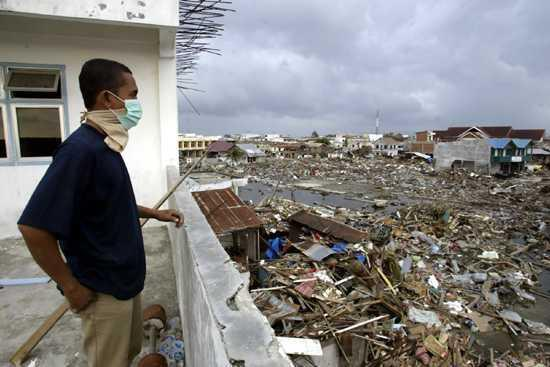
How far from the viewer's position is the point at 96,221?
4.70 feet

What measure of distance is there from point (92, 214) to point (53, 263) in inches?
9.5

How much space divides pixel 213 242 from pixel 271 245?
242 inches

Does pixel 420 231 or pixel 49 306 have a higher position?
pixel 49 306

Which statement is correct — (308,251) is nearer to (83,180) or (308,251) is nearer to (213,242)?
(213,242)

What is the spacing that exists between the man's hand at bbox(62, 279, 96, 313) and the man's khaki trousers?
0.05m

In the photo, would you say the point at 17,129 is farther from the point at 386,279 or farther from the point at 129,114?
the point at 386,279

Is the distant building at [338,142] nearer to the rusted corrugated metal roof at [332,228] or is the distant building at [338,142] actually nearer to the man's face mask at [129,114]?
the rusted corrugated metal roof at [332,228]

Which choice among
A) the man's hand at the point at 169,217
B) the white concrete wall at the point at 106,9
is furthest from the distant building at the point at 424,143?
the man's hand at the point at 169,217

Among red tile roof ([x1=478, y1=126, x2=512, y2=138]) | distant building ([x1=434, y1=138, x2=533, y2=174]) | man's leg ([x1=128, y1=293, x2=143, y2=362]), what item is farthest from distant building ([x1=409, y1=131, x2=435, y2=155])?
man's leg ([x1=128, y1=293, x2=143, y2=362])

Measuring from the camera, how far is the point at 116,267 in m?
1.53

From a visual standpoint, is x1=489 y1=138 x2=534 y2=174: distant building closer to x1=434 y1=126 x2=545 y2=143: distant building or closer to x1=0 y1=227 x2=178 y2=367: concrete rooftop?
x1=434 y1=126 x2=545 y2=143: distant building

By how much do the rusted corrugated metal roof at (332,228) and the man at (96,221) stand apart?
22.2 ft

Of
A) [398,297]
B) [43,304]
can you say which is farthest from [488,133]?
[43,304]

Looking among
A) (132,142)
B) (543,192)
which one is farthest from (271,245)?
(543,192)
